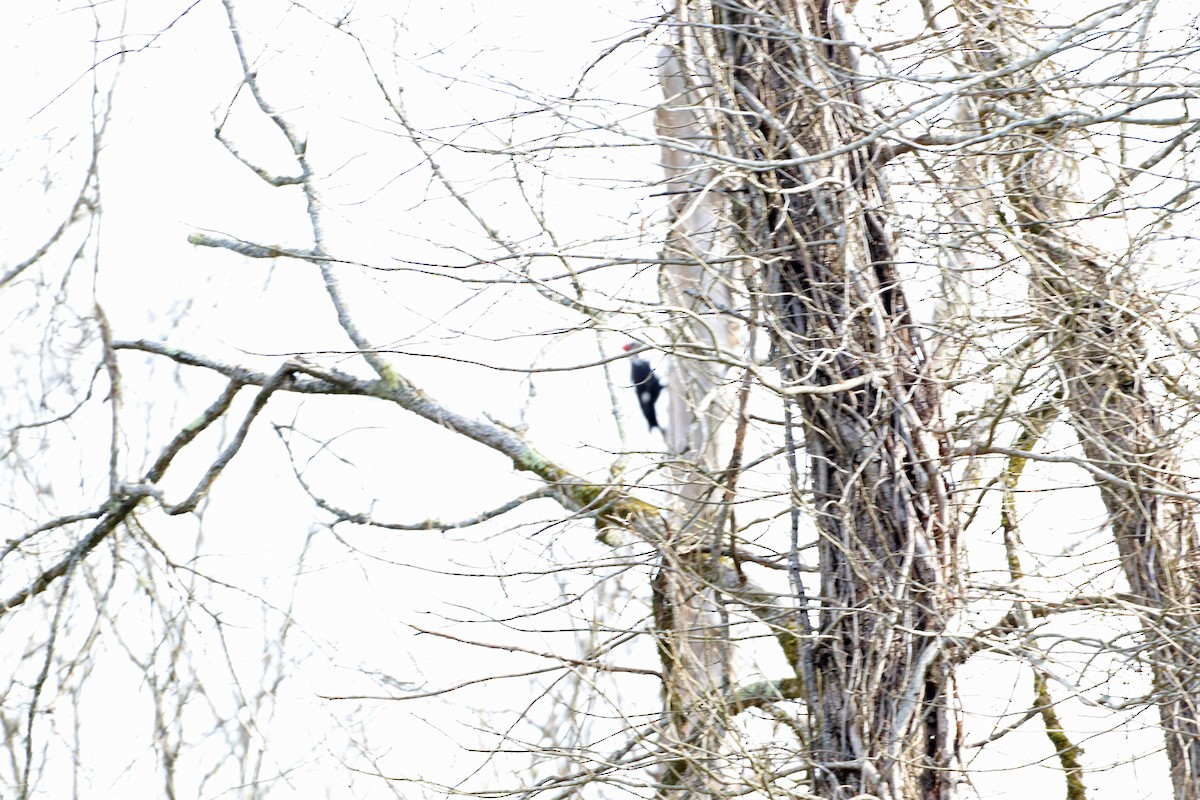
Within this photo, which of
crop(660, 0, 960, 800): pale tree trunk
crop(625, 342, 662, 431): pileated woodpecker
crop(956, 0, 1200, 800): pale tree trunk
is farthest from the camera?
crop(625, 342, 662, 431): pileated woodpecker

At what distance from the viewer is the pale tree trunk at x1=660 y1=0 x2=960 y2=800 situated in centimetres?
317

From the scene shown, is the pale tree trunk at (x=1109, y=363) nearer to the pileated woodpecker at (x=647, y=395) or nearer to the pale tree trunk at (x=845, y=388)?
the pale tree trunk at (x=845, y=388)

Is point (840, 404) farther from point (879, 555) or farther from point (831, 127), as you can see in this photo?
point (831, 127)

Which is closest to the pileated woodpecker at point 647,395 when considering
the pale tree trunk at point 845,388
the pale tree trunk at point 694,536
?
the pale tree trunk at point 694,536

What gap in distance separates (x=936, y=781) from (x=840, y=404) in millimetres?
1026

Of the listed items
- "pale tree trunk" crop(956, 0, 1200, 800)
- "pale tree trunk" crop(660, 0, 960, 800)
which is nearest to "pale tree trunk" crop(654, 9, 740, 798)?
"pale tree trunk" crop(660, 0, 960, 800)

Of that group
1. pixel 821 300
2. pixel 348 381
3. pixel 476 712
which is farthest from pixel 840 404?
pixel 348 381

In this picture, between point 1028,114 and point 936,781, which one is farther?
point 1028,114

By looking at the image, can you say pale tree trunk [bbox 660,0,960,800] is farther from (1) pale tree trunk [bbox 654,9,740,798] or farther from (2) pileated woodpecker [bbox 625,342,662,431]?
(2) pileated woodpecker [bbox 625,342,662,431]

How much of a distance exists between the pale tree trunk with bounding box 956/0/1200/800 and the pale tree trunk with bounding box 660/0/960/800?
49cm

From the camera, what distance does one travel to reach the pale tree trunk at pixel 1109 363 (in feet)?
11.8

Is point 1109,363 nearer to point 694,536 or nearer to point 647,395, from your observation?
point 694,536

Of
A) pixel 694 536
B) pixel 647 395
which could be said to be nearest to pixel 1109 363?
pixel 694 536

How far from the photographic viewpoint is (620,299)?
125 inches
